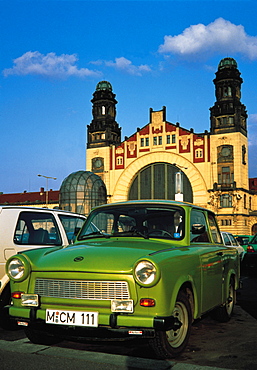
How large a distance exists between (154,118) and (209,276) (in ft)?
203

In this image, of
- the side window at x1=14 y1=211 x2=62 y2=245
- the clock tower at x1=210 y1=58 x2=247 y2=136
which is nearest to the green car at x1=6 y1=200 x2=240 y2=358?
the side window at x1=14 y1=211 x2=62 y2=245

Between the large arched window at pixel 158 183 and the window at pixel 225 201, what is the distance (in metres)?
4.32

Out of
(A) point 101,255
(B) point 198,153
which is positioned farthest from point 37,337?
(B) point 198,153

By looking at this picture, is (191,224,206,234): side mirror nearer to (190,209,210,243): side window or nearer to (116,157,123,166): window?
(190,209,210,243): side window

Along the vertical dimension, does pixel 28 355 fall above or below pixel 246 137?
below

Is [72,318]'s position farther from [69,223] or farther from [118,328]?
[69,223]

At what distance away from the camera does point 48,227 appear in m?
7.29

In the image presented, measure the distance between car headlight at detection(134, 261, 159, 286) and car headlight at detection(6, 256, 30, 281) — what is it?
1290mm

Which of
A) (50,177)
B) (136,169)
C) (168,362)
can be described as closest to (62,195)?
(50,177)

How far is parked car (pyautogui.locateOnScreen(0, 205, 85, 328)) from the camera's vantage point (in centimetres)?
605

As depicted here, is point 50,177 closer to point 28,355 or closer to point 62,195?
point 62,195

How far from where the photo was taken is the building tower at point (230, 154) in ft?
192

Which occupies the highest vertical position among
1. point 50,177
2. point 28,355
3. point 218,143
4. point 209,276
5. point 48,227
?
point 218,143

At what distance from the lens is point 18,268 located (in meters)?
4.79
